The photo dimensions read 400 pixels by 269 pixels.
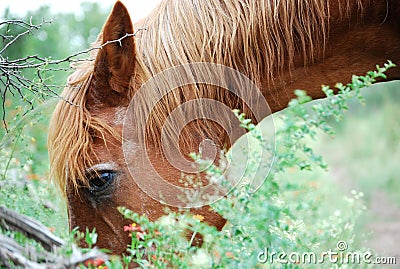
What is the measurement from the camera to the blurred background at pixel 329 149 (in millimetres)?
3688

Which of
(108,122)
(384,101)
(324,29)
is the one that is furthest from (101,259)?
(384,101)

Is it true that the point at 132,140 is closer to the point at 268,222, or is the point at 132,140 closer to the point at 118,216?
the point at 118,216

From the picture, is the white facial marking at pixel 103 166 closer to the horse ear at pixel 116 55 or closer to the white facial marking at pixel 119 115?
the white facial marking at pixel 119 115

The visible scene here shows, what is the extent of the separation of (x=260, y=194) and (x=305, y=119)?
0.33m

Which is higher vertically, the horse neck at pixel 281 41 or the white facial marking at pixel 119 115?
the horse neck at pixel 281 41

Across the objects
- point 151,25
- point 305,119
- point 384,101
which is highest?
point 151,25

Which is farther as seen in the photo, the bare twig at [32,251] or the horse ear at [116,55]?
the horse ear at [116,55]

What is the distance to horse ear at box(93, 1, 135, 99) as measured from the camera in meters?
2.67

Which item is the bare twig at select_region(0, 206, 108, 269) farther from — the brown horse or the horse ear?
the horse ear

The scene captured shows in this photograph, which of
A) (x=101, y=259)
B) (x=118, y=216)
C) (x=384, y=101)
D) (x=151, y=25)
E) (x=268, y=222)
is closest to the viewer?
(x=101, y=259)

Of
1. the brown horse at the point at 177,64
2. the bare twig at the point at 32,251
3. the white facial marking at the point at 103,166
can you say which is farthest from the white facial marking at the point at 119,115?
the bare twig at the point at 32,251

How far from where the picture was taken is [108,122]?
9.12ft

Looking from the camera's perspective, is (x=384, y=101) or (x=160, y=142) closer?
(x=160, y=142)

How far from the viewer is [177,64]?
2.83 metres
